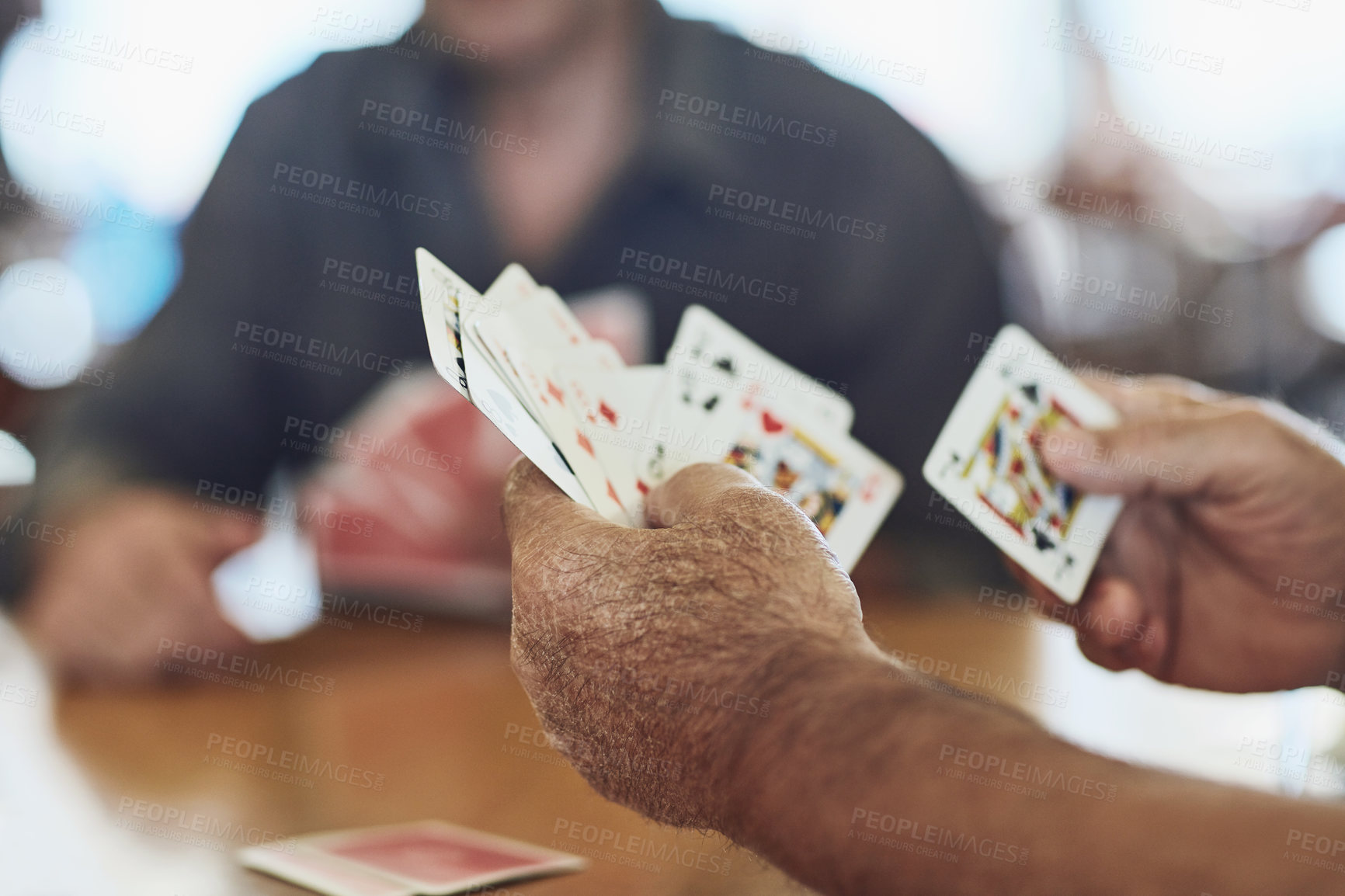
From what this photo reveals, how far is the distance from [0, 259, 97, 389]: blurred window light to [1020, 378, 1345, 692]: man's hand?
2905mm

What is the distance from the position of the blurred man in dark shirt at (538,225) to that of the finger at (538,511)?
0.84 m

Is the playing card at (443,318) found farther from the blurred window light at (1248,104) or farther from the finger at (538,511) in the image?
the blurred window light at (1248,104)

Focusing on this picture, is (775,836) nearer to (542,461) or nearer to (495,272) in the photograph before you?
(542,461)

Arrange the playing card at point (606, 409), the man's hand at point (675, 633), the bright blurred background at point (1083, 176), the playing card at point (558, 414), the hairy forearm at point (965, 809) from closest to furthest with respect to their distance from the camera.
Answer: the hairy forearm at point (965, 809)
the man's hand at point (675, 633)
the playing card at point (558, 414)
the playing card at point (606, 409)
the bright blurred background at point (1083, 176)

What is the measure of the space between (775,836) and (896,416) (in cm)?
149

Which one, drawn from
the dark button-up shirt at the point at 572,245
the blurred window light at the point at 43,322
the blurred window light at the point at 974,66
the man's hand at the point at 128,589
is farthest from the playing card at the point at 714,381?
the blurred window light at the point at 43,322

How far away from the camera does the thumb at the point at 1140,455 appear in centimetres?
111

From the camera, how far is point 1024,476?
123 cm

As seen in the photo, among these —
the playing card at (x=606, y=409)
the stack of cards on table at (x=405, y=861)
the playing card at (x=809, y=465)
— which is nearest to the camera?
the stack of cards on table at (x=405, y=861)

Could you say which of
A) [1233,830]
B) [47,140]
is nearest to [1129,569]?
[1233,830]

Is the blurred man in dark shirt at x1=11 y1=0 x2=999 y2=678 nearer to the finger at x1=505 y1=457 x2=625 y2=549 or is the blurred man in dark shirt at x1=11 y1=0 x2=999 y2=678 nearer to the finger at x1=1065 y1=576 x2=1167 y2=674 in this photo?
the finger at x1=1065 y1=576 x2=1167 y2=674

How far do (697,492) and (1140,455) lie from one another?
77 cm

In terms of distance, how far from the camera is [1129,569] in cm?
128

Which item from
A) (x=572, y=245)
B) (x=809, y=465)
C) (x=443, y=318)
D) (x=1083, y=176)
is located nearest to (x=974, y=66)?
(x=1083, y=176)
